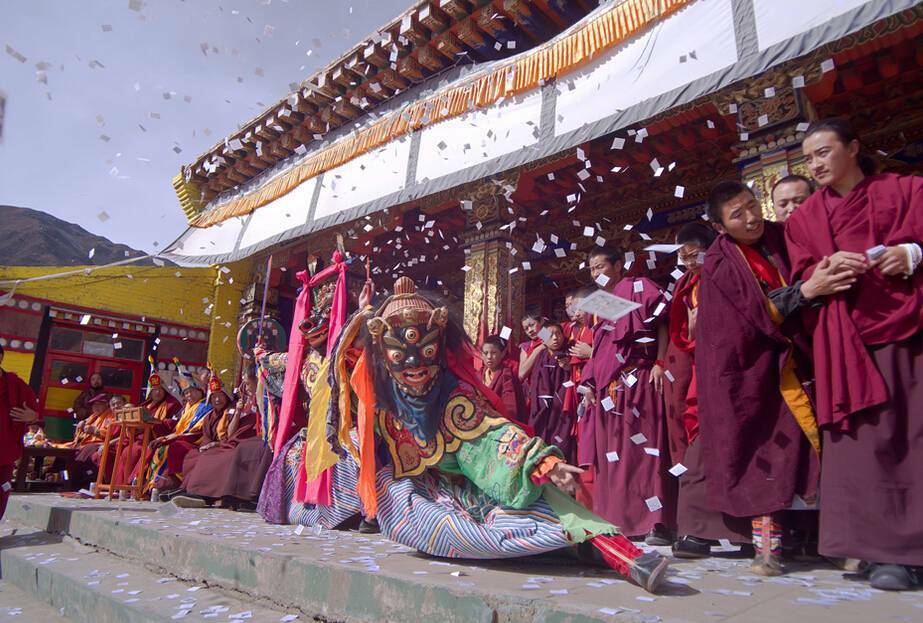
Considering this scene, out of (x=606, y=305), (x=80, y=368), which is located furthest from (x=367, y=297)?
(x=80, y=368)

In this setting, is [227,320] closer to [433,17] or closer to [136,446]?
[136,446]

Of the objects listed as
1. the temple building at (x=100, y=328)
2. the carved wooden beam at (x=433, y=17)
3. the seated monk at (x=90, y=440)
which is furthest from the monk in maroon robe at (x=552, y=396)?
the temple building at (x=100, y=328)

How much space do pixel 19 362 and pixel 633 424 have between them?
1086cm

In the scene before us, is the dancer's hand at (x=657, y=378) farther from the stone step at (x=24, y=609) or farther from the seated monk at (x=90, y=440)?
the seated monk at (x=90, y=440)

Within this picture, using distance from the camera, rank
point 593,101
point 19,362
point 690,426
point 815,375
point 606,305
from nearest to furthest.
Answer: point 815,375
point 606,305
point 690,426
point 593,101
point 19,362

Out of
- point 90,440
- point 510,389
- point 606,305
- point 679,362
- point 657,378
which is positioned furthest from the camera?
point 90,440

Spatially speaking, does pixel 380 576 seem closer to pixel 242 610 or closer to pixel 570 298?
pixel 242 610

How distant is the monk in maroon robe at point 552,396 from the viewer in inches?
174

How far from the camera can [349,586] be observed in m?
1.71

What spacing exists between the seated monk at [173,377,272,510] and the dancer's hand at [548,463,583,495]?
3.20m

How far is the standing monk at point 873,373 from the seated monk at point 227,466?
3.83m

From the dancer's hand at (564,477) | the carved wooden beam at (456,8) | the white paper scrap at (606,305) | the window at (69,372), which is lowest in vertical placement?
the dancer's hand at (564,477)

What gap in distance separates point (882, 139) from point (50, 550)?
6.77 m

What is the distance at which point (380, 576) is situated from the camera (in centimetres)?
164
